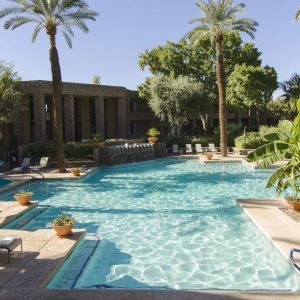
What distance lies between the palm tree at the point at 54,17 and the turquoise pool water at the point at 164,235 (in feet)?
21.3

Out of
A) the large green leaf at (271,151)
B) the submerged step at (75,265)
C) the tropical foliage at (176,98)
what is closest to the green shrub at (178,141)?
the tropical foliage at (176,98)

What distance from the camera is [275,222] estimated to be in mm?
10617

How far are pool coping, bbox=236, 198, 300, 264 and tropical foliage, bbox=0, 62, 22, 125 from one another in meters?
18.2

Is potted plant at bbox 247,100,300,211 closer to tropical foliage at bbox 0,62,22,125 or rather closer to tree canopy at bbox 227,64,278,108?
tropical foliage at bbox 0,62,22,125

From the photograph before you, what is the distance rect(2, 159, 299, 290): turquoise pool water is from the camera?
310 inches

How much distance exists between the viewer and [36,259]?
8.04 metres

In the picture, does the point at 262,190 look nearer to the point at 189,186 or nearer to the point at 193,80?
the point at 189,186

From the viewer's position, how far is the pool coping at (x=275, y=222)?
8.72 meters

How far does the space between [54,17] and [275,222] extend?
17.4 m

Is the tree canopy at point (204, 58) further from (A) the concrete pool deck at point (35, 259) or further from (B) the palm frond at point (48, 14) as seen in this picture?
(A) the concrete pool deck at point (35, 259)

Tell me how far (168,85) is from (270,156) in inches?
1043

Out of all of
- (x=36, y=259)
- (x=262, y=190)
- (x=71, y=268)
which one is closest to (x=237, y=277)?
(x=71, y=268)

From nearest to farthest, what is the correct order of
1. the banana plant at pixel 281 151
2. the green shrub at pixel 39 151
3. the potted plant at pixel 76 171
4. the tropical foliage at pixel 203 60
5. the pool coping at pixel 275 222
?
1. the pool coping at pixel 275 222
2. the banana plant at pixel 281 151
3. the potted plant at pixel 76 171
4. the green shrub at pixel 39 151
5. the tropical foliage at pixel 203 60

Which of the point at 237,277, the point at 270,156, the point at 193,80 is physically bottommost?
the point at 237,277
